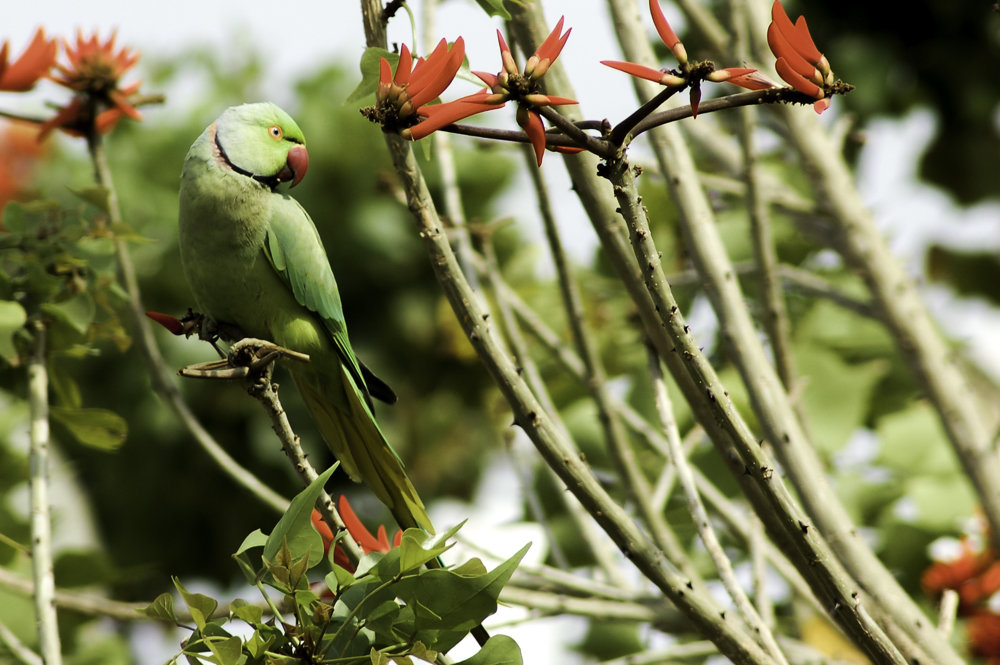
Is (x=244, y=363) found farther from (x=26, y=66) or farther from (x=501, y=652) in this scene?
(x=26, y=66)

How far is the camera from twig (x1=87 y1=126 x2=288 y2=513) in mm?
2342

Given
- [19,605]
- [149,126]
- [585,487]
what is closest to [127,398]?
[149,126]

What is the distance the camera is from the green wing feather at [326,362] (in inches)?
89.2

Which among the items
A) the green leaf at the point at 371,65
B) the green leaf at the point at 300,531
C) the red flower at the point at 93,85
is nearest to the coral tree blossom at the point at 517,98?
the green leaf at the point at 371,65

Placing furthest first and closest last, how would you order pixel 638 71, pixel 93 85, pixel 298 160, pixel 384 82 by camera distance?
pixel 93 85
pixel 298 160
pixel 384 82
pixel 638 71

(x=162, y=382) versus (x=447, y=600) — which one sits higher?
(x=162, y=382)

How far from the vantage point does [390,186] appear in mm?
2916

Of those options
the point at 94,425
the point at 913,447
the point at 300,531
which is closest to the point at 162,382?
the point at 94,425

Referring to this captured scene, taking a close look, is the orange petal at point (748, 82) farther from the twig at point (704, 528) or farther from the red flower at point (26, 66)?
the red flower at point (26, 66)

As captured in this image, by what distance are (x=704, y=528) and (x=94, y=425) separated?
59.2 inches

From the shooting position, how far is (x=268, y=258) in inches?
91.3

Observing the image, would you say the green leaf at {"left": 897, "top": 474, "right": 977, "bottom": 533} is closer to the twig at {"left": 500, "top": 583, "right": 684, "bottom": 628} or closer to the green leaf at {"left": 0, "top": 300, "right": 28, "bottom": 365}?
the twig at {"left": 500, "top": 583, "right": 684, "bottom": 628}

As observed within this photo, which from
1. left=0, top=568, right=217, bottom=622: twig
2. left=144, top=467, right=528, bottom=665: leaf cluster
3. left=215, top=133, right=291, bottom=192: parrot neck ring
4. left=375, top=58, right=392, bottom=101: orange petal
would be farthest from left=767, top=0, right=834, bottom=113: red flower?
left=0, top=568, right=217, bottom=622: twig

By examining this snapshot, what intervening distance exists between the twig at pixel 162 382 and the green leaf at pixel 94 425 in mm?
138
